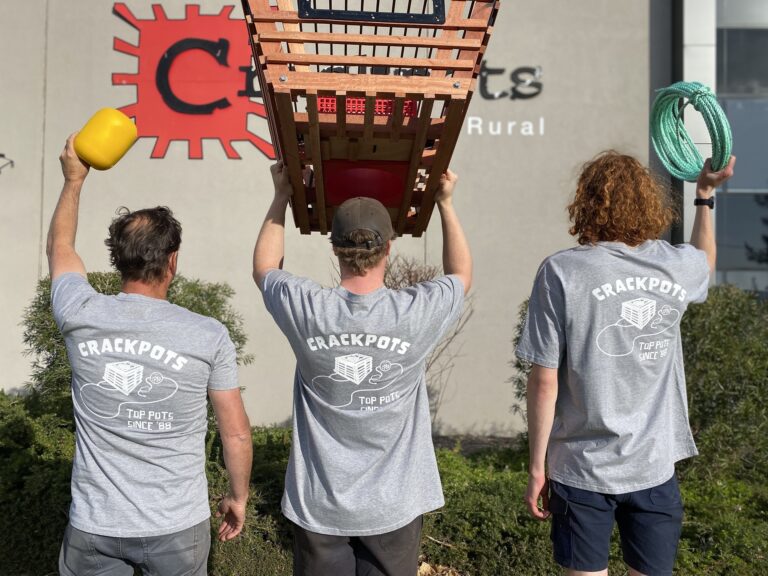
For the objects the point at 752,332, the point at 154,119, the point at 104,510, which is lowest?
the point at 104,510

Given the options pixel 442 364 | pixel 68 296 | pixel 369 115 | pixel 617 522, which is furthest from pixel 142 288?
pixel 442 364

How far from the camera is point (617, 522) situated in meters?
2.44

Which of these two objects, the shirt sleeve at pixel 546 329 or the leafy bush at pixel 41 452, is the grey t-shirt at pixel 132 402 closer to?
the shirt sleeve at pixel 546 329

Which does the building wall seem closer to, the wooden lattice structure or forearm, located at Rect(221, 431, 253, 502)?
the wooden lattice structure

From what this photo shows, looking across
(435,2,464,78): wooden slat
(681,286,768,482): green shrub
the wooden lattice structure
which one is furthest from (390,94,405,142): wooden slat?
(681,286,768,482): green shrub

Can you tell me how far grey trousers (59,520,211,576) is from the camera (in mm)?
2193

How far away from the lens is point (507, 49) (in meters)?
7.52

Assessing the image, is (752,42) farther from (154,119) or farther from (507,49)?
(154,119)

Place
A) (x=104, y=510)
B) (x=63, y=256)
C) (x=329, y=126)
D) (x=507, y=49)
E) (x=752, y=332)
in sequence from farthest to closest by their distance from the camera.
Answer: (x=507, y=49) < (x=752, y=332) < (x=329, y=126) < (x=63, y=256) < (x=104, y=510)

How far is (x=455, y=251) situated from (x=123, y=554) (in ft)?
4.66

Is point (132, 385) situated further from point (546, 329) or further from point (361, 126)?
point (546, 329)

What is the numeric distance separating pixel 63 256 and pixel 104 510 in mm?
799

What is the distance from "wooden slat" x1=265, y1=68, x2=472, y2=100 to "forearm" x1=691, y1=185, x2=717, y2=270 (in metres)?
1.03

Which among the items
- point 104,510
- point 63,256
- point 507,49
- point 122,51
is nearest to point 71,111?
point 122,51
